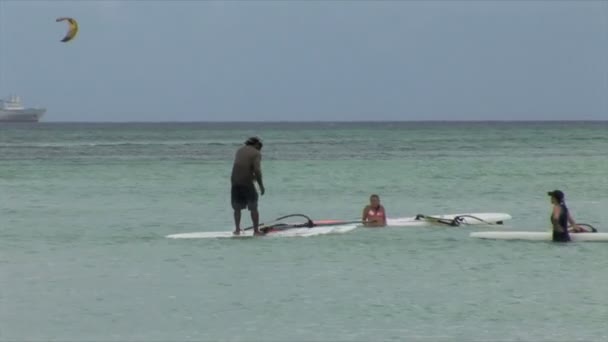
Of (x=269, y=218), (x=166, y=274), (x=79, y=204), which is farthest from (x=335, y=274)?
(x=79, y=204)

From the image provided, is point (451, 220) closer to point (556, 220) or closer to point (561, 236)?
point (561, 236)

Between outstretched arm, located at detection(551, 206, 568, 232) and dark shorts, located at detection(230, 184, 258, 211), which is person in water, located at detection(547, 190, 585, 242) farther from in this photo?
dark shorts, located at detection(230, 184, 258, 211)

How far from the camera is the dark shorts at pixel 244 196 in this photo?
19.6m

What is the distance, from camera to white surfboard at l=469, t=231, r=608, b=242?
20.1 meters

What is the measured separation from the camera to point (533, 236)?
20609 mm

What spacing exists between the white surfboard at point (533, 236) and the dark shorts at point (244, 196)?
154 inches

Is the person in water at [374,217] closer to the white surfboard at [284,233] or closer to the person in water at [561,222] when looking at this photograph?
the white surfboard at [284,233]

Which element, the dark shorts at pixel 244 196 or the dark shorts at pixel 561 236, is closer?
the dark shorts at pixel 244 196

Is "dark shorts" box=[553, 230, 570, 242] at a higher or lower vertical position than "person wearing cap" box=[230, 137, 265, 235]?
lower

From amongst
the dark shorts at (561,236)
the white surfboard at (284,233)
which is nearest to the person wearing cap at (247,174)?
the white surfboard at (284,233)

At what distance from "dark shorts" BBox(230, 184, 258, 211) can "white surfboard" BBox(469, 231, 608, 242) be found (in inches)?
154

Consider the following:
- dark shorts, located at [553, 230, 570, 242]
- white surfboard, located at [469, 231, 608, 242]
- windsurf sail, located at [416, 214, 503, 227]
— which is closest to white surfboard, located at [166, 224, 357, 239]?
windsurf sail, located at [416, 214, 503, 227]

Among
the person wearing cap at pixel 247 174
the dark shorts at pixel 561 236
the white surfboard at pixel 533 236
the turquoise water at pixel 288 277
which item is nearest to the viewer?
the turquoise water at pixel 288 277

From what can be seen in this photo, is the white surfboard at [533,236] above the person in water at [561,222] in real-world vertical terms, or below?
below
